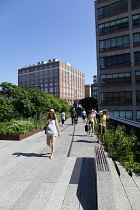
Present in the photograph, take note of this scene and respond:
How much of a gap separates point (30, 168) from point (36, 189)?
135cm

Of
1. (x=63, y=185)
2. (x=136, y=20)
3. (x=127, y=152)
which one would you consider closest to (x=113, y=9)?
(x=136, y=20)

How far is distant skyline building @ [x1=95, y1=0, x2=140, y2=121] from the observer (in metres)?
31.1

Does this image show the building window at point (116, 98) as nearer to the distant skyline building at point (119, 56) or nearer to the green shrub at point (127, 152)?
the distant skyline building at point (119, 56)

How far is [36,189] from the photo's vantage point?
366 cm

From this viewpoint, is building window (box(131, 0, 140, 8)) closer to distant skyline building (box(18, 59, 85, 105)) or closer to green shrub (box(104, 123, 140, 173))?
green shrub (box(104, 123, 140, 173))

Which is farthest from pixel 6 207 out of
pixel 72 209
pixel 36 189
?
pixel 72 209

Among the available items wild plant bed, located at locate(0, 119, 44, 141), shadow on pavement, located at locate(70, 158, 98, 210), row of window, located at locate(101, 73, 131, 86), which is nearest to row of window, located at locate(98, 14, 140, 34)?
row of window, located at locate(101, 73, 131, 86)

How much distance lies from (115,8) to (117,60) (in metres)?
11.0

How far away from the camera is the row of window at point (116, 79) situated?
32.0 m

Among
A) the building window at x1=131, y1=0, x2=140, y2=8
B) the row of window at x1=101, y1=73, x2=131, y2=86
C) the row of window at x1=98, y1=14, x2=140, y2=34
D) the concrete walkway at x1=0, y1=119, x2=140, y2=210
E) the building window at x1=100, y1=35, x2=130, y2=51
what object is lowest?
the concrete walkway at x1=0, y1=119, x2=140, y2=210

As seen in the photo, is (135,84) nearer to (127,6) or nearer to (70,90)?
(127,6)

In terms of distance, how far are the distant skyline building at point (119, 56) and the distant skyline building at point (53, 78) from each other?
6634cm

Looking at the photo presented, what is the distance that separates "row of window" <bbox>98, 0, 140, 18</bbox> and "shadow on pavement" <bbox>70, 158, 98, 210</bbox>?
117 feet

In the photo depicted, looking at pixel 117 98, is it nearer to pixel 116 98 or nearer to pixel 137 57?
pixel 116 98
